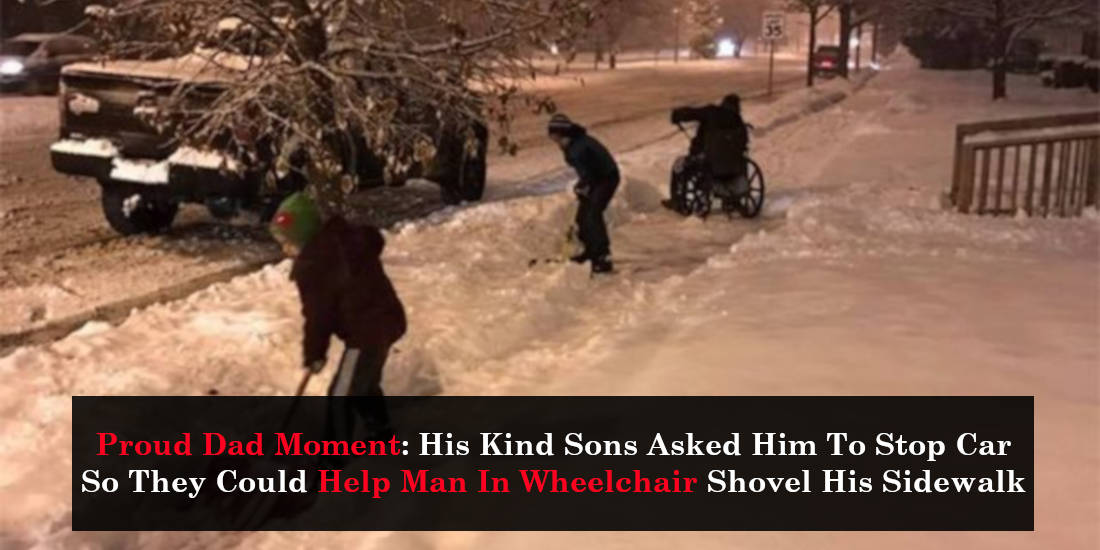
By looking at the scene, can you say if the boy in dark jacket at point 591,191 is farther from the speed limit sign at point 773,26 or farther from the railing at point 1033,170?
the speed limit sign at point 773,26

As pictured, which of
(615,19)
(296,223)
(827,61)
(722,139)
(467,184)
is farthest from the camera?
(827,61)

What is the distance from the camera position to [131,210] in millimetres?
10055

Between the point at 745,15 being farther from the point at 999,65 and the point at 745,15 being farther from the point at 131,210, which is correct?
the point at 131,210

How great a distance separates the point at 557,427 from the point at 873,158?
1241 cm

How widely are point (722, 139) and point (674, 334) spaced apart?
4.99 metres

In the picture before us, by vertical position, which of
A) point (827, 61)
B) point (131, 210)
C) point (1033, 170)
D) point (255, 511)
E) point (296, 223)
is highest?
point (296, 223)

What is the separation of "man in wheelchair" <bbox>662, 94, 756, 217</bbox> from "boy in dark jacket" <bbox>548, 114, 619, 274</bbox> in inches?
94.8

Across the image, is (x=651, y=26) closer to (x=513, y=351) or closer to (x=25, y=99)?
(x=25, y=99)

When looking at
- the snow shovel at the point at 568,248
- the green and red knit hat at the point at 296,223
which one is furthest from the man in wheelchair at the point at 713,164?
the green and red knit hat at the point at 296,223

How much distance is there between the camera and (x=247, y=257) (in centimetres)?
945

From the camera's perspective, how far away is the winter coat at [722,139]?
11.1 metres

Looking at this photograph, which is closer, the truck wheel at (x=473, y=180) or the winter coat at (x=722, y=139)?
the winter coat at (x=722, y=139)

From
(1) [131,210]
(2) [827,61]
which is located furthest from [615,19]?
(1) [131,210]

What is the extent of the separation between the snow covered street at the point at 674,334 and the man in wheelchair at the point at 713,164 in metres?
0.26
